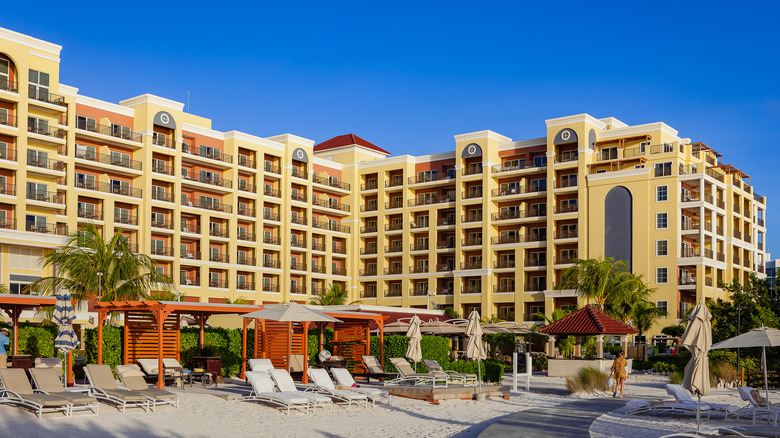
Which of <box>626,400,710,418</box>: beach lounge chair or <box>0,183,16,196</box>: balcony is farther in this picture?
<box>0,183,16,196</box>: balcony

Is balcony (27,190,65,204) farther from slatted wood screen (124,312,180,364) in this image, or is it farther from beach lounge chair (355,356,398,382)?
beach lounge chair (355,356,398,382)

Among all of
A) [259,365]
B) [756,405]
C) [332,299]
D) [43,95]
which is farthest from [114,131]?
[756,405]

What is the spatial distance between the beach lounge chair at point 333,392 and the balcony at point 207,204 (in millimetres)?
48116

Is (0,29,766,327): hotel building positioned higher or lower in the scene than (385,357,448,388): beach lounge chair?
higher

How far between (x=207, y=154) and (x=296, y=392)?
5109 centimetres

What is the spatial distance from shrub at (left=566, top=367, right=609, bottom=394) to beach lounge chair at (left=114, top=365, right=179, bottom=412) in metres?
11.6

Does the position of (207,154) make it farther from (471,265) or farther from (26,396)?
(26,396)

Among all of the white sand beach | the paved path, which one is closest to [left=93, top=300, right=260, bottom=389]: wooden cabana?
the white sand beach

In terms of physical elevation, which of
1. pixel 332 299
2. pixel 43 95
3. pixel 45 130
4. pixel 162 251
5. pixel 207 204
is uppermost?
pixel 43 95

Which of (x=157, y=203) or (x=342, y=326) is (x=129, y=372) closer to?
(x=342, y=326)

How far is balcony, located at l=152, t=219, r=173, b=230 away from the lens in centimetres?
6381

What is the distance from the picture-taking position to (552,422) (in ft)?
51.6

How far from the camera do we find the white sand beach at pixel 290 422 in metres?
14.6

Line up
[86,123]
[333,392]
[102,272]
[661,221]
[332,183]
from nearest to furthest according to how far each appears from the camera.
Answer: [333,392], [102,272], [86,123], [661,221], [332,183]
